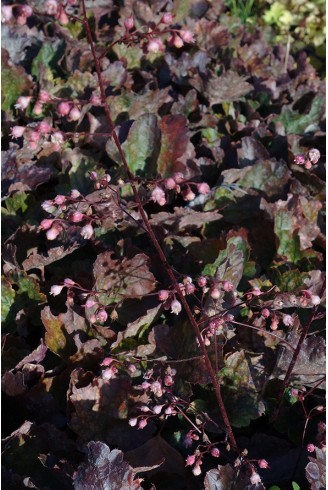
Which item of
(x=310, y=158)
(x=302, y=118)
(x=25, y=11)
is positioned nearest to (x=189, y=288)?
(x=310, y=158)

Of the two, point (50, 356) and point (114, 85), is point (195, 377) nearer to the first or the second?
point (50, 356)

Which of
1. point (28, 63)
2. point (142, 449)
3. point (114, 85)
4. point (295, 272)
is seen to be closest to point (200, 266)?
point (295, 272)

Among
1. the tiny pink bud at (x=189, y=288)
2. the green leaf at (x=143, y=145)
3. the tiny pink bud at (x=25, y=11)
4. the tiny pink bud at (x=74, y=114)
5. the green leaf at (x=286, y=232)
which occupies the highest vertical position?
the tiny pink bud at (x=25, y=11)

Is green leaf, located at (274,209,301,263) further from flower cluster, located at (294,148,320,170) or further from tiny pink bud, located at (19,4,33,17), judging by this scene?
tiny pink bud, located at (19,4,33,17)

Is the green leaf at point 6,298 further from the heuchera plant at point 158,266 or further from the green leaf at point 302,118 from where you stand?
the green leaf at point 302,118

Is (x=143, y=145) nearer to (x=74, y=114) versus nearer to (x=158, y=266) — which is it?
(x=158, y=266)

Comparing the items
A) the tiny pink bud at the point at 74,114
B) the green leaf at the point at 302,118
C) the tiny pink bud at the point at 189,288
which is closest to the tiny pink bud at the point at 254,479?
the tiny pink bud at the point at 189,288

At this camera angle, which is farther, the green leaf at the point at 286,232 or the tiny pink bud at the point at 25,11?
the green leaf at the point at 286,232

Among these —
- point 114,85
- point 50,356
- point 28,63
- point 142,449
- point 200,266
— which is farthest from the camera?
point 28,63
